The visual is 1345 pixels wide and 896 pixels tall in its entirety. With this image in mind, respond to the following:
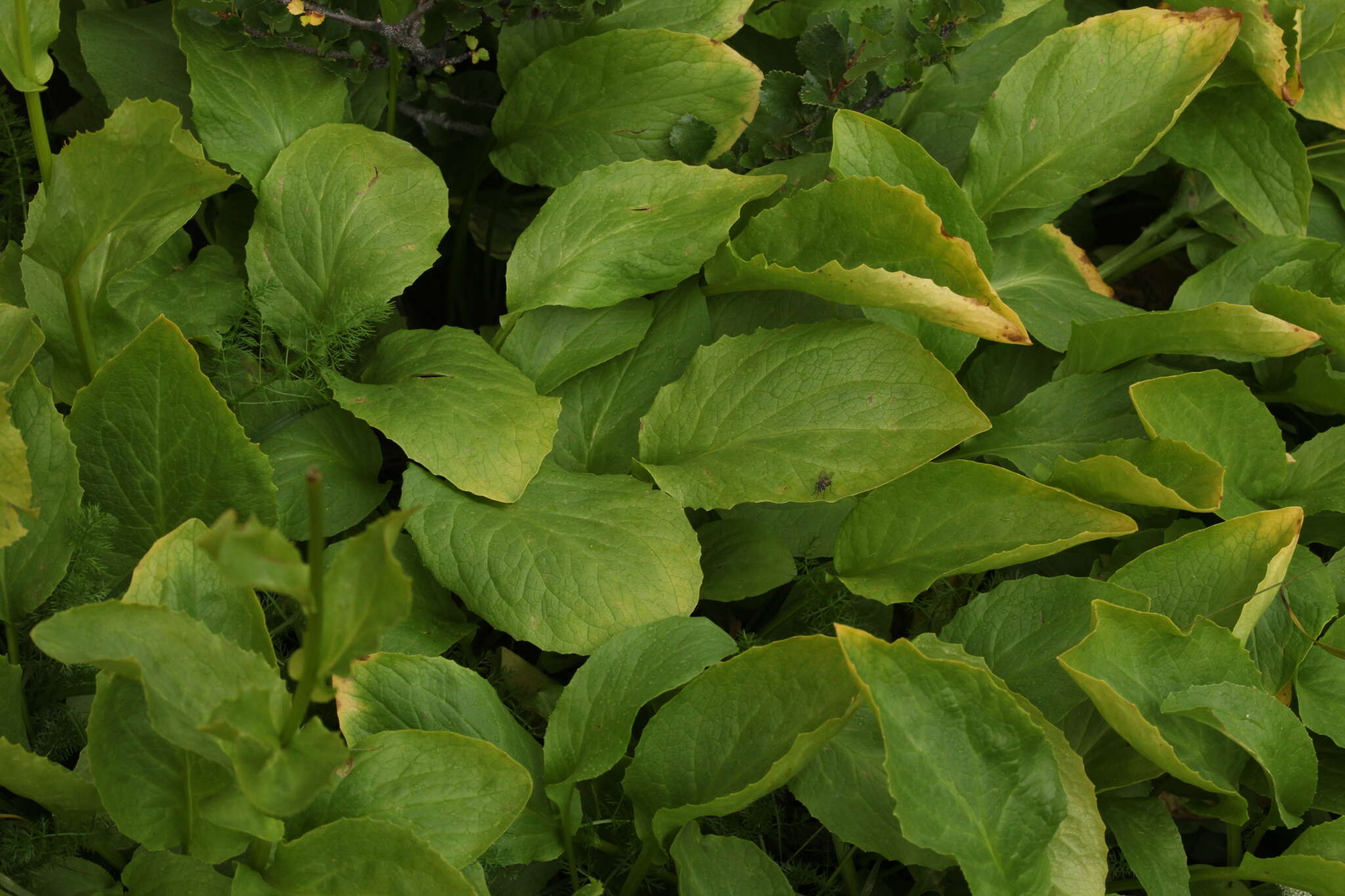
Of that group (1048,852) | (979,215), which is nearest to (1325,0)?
(979,215)

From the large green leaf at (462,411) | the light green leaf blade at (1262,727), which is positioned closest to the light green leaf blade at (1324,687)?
the light green leaf blade at (1262,727)

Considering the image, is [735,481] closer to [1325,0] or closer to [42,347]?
[42,347]

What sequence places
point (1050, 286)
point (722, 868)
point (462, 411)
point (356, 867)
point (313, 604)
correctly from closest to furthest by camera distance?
point (313, 604)
point (356, 867)
point (722, 868)
point (462, 411)
point (1050, 286)

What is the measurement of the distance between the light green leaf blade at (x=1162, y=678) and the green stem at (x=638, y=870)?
0.31m

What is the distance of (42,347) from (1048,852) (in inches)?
32.3

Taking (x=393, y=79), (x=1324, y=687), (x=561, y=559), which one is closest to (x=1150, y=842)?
(x=1324, y=687)

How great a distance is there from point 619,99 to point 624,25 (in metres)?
0.10

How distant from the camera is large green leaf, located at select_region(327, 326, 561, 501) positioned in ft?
2.83

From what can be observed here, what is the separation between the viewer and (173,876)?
716mm

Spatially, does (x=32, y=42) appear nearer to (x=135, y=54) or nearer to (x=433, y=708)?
(x=135, y=54)

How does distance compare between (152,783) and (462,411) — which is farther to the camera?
(462,411)

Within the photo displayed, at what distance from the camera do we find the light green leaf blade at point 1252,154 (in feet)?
3.79

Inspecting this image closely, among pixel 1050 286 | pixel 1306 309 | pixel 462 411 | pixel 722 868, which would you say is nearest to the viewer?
pixel 722 868

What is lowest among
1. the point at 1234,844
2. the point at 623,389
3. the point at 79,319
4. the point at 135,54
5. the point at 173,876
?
the point at 1234,844
